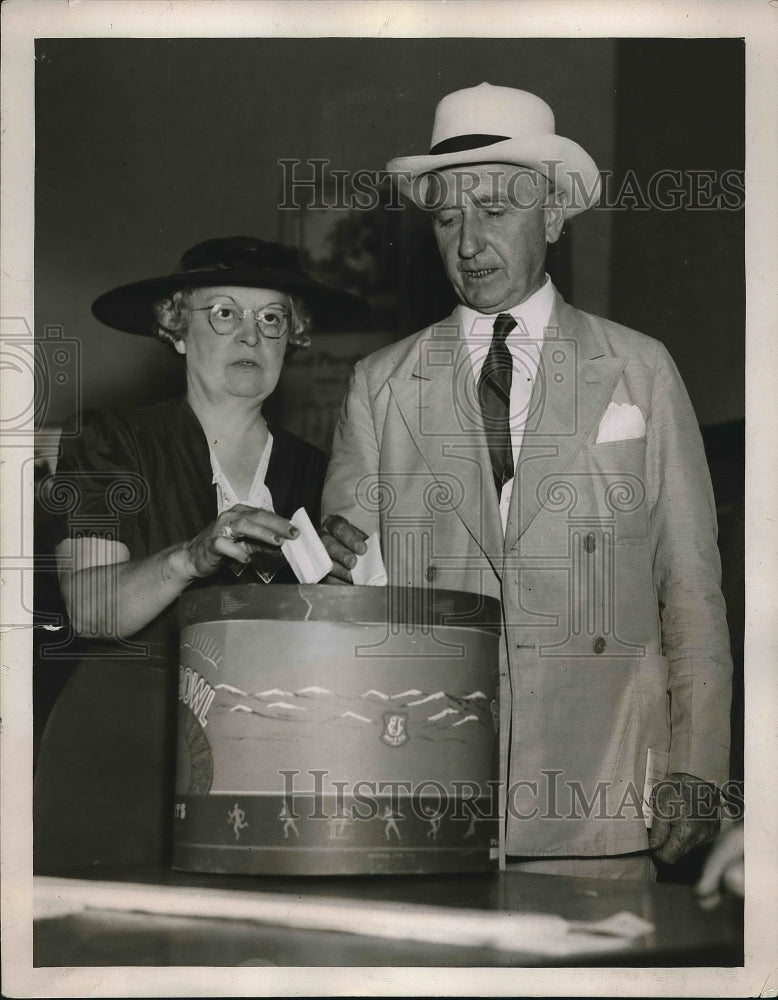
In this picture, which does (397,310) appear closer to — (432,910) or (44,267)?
(44,267)

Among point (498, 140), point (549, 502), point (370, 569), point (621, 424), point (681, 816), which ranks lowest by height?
point (681, 816)

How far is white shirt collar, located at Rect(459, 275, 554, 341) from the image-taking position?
8.43ft

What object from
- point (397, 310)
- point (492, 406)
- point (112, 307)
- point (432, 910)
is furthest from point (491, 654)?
point (112, 307)

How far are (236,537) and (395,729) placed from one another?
1.45 feet

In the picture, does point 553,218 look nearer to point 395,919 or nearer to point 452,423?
point 452,423

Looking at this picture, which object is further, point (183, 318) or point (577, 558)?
point (183, 318)

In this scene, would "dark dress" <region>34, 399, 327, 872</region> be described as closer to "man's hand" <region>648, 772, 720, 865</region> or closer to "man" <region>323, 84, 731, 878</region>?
"man" <region>323, 84, 731, 878</region>

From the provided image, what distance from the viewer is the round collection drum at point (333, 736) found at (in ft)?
6.77

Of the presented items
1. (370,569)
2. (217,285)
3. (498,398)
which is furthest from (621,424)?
(217,285)

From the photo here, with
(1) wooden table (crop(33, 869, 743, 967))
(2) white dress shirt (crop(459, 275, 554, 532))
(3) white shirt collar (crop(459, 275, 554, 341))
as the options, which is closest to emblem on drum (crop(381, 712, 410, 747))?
(1) wooden table (crop(33, 869, 743, 967))

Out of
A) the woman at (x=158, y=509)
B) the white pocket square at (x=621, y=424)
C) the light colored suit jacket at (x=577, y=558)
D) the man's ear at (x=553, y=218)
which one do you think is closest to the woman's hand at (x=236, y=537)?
the woman at (x=158, y=509)

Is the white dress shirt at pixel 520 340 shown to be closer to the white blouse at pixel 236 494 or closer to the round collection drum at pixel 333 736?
the white blouse at pixel 236 494

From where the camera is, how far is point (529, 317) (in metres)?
2.57

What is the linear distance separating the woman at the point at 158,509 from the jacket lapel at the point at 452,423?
17 cm
